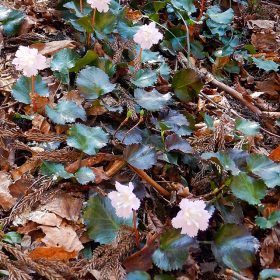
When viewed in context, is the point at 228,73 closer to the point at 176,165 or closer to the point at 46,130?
the point at 176,165

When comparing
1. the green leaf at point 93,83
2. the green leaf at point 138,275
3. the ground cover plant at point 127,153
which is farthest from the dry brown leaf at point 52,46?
the green leaf at point 138,275

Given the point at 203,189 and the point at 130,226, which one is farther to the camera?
the point at 203,189

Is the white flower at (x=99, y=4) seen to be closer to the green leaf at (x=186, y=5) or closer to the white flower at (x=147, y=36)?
the white flower at (x=147, y=36)

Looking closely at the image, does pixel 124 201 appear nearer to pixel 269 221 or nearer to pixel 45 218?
pixel 45 218

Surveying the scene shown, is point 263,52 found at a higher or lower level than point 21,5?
lower

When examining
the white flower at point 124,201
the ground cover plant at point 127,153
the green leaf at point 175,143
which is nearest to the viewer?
the white flower at point 124,201

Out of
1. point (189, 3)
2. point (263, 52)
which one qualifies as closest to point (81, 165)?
point (189, 3)

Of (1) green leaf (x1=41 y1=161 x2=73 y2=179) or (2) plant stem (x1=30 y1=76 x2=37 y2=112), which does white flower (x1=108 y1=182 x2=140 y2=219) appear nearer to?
(1) green leaf (x1=41 y1=161 x2=73 y2=179)
